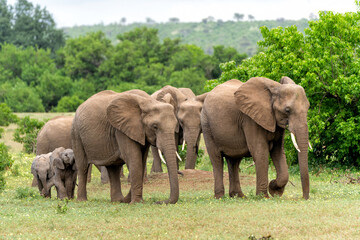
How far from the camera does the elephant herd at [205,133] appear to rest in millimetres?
13414

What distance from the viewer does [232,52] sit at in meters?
67.7

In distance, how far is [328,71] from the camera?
→ 20.8 metres

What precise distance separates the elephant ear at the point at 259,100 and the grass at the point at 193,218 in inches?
67.4

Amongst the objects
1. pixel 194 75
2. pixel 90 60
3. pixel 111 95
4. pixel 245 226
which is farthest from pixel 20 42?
pixel 245 226

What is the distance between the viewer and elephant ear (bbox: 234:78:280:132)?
44.5ft

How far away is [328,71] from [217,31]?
143 meters

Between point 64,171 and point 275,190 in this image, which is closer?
point 275,190

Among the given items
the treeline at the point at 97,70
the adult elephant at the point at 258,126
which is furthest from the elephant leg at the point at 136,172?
the treeline at the point at 97,70

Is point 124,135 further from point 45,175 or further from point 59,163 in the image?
point 45,175

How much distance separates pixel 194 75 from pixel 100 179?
139ft

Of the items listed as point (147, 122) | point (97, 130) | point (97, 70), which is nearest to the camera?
point (147, 122)

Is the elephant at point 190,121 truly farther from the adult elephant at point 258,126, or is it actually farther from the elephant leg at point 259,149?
the elephant leg at point 259,149

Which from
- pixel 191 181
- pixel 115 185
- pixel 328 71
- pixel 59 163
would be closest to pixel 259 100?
pixel 115 185

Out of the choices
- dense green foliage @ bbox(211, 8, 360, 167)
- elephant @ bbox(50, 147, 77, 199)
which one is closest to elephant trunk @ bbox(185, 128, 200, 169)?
dense green foliage @ bbox(211, 8, 360, 167)
